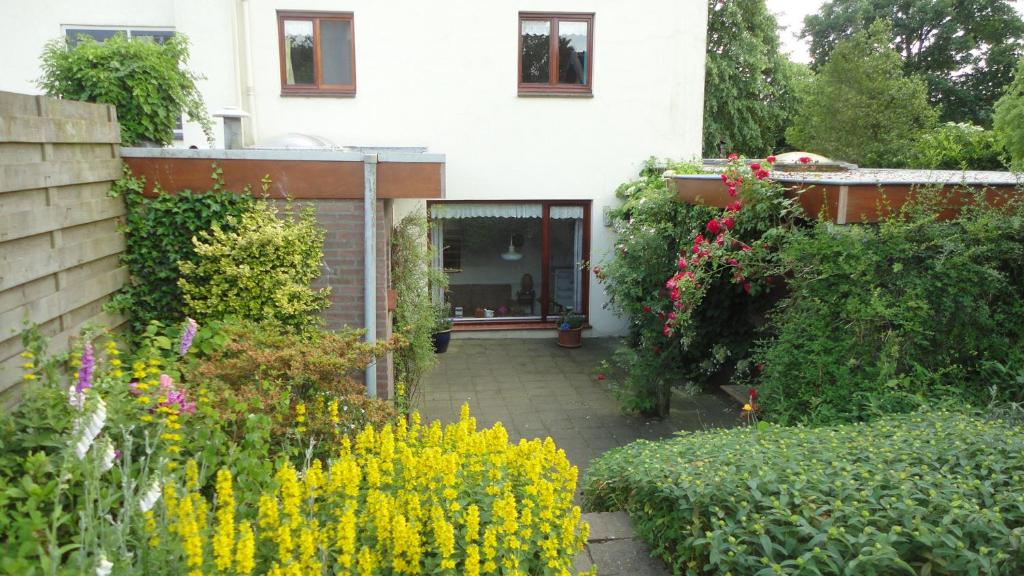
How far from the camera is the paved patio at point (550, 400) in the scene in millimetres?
7191

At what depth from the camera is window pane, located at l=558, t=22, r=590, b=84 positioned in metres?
10.8

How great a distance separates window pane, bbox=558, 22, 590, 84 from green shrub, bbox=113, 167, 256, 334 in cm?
691

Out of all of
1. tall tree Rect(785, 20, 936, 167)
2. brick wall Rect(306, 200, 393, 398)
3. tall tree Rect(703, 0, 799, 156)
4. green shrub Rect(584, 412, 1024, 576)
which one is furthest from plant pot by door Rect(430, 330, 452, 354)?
tall tree Rect(785, 20, 936, 167)

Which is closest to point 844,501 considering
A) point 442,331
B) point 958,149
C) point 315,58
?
point 442,331

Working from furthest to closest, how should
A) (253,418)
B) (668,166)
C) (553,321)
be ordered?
(553,321), (668,166), (253,418)

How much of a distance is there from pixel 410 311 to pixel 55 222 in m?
3.83

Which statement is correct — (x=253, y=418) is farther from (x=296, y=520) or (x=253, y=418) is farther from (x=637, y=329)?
(x=637, y=329)

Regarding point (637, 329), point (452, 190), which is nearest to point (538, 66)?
point (452, 190)

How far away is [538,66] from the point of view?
1083 cm

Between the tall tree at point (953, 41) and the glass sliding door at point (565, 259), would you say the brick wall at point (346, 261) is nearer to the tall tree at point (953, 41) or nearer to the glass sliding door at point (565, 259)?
the glass sliding door at point (565, 259)

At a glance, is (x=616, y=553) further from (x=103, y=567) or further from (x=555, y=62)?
(x=555, y=62)

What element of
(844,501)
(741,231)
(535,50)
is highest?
(535,50)

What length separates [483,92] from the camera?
10.7 metres

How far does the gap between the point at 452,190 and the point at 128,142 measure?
19.7 ft
